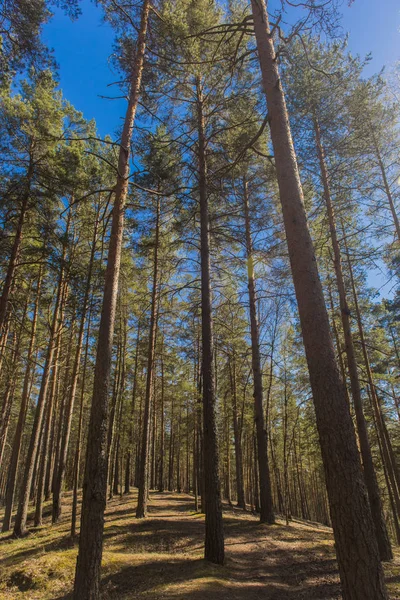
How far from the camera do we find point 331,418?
3451mm

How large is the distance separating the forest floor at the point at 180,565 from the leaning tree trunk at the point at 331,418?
123 inches

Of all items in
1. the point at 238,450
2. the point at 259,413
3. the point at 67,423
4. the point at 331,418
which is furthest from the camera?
the point at 238,450

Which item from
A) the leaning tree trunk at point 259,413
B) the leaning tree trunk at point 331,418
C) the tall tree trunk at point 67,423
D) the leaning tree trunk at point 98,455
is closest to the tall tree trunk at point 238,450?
the leaning tree trunk at point 259,413

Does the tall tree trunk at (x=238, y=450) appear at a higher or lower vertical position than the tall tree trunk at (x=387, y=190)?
lower

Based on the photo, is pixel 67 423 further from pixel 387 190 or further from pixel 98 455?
pixel 387 190

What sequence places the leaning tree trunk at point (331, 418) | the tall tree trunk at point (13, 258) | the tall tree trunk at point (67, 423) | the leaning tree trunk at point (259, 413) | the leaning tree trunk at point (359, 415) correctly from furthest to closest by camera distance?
the tall tree trunk at point (67, 423) < the leaning tree trunk at point (259, 413) < the tall tree trunk at point (13, 258) < the leaning tree trunk at point (359, 415) < the leaning tree trunk at point (331, 418)

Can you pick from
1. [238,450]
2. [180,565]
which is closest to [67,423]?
[180,565]

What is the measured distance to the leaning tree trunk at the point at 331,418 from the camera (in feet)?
9.70

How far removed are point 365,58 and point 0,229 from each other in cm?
1224

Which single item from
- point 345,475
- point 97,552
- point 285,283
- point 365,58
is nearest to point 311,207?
point 285,283

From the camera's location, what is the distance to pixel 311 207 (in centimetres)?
1196

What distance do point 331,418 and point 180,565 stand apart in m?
5.78

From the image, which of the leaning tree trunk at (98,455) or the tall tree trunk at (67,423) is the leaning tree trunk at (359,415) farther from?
the tall tree trunk at (67,423)

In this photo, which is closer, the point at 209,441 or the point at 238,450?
the point at 209,441
